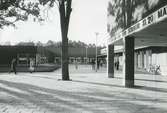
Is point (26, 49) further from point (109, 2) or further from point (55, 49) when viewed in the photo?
point (55, 49)

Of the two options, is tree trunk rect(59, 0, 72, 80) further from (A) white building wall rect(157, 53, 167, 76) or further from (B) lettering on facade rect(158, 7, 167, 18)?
(B) lettering on facade rect(158, 7, 167, 18)

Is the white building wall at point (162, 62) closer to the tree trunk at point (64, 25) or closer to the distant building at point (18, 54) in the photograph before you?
the tree trunk at point (64, 25)

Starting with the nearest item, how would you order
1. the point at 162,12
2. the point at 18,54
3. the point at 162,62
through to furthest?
1. the point at 162,12
2. the point at 162,62
3. the point at 18,54

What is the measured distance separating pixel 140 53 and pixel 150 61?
528 cm

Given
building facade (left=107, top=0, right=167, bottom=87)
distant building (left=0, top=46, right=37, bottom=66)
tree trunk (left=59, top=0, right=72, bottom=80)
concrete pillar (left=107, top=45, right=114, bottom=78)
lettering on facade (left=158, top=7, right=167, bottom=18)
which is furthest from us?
distant building (left=0, top=46, right=37, bottom=66)

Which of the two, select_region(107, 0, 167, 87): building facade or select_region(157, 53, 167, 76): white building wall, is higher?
select_region(107, 0, 167, 87): building facade

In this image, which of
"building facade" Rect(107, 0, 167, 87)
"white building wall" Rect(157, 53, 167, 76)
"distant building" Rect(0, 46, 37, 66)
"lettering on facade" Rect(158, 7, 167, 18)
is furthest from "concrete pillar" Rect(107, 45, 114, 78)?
"distant building" Rect(0, 46, 37, 66)

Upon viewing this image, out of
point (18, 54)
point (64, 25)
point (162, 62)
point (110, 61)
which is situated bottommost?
point (162, 62)

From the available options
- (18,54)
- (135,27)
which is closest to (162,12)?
(135,27)

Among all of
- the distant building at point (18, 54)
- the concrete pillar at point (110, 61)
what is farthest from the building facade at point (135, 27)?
the distant building at point (18, 54)

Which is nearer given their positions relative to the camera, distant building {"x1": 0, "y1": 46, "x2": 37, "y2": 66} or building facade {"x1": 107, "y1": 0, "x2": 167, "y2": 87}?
building facade {"x1": 107, "y1": 0, "x2": 167, "y2": 87}

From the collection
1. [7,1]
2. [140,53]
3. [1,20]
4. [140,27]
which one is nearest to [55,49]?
[140,53]

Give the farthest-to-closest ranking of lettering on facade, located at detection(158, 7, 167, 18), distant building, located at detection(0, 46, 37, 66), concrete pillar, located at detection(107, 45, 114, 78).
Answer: distant building, located at detection(0, 46, 37, 66), concrete pillar, located at detection(107, 45, 114, 78), lettering on facade, located at detection(158, 7, 167, 18)

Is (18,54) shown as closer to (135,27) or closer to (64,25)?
(64,25)
